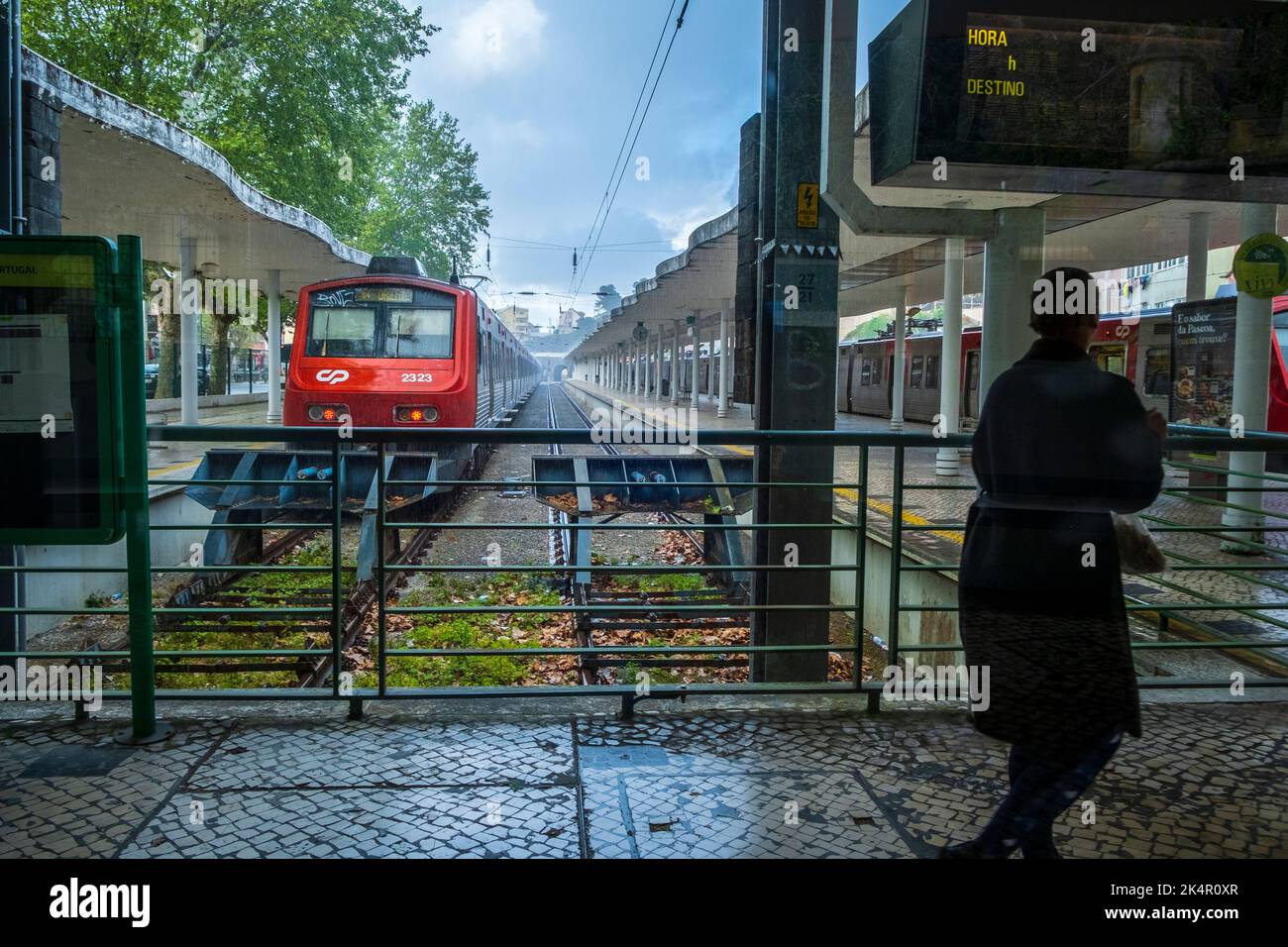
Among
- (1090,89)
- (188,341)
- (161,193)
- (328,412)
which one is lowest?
(328,412)

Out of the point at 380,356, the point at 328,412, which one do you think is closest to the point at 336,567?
the point at 328,412

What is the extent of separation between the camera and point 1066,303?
8.06ft

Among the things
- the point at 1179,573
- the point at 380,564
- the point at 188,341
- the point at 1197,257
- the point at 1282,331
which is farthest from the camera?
the point at 188,341

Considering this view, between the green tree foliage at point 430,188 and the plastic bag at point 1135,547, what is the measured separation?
79.3 feet

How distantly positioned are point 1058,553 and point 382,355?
1037 centimetres

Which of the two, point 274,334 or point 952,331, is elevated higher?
point 274,334

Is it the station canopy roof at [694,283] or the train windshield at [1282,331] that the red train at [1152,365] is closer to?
the train windshield at [1282,331]

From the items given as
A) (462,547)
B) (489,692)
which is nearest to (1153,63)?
(489,692)

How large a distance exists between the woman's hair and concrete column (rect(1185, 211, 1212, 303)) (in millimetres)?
8392

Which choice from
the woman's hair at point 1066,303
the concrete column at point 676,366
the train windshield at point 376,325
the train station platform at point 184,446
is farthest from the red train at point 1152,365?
the concrete column at point 676,366

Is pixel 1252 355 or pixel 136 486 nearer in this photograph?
pixel 136 486

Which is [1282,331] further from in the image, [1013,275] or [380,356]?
[380,356]

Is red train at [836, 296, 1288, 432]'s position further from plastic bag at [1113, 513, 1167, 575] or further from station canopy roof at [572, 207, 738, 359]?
station canopy roof at [572, 207, 738, 359]

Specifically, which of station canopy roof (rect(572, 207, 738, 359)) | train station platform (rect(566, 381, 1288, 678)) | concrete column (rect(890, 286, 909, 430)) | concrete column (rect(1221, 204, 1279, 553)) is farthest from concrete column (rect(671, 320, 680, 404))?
concrete column (rect(1221, 204, 1279, 553))
